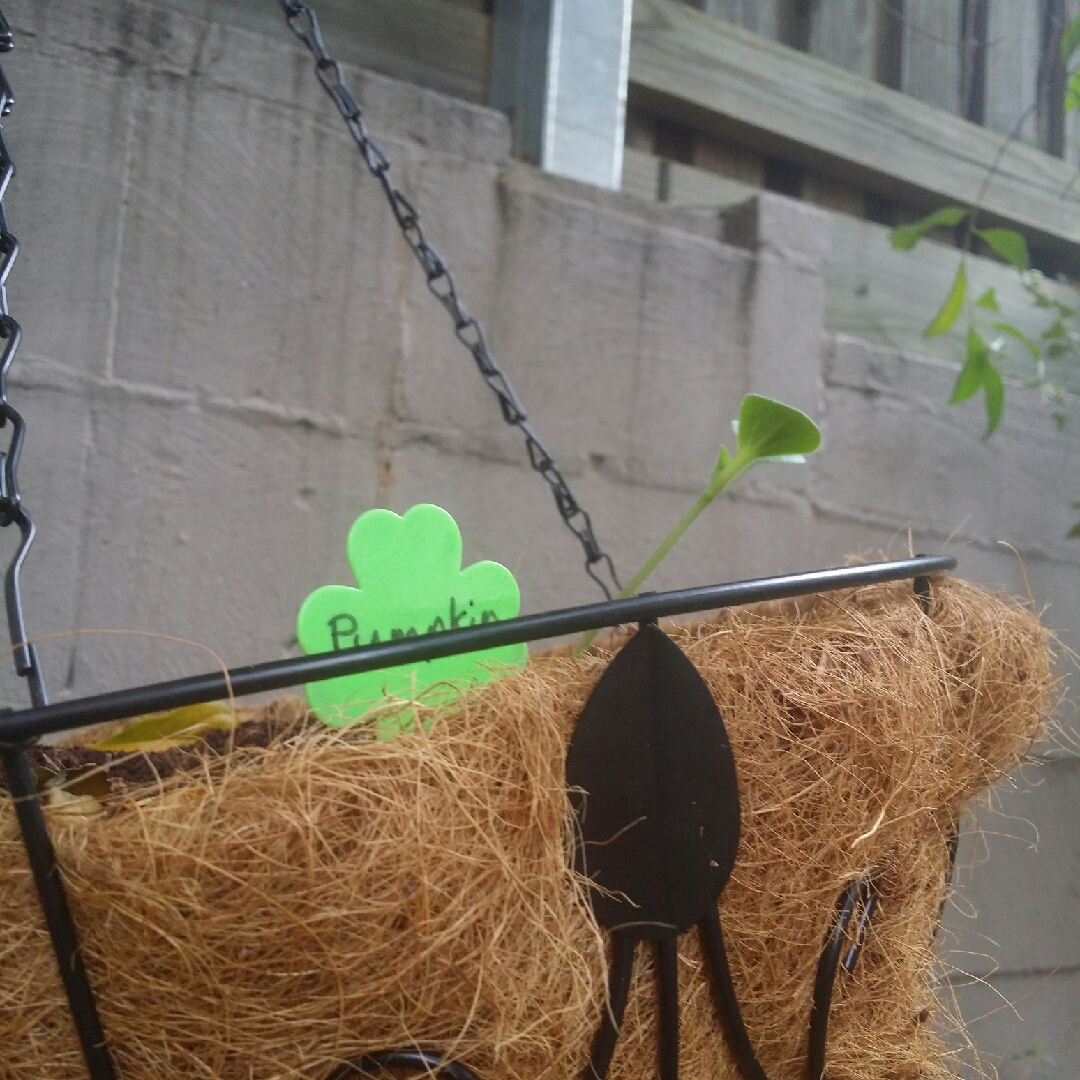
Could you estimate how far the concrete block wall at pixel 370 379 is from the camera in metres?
0.61

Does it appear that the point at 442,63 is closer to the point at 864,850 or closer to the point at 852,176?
the point at 852,176

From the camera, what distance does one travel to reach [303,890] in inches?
8.1

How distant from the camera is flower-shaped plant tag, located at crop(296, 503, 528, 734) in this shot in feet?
0.90

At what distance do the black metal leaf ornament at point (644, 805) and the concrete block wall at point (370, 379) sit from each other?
29cm

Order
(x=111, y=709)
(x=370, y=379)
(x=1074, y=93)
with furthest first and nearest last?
(x=1074, y=93)
(x=370, y=379)
(x=111, y=709)

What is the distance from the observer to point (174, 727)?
39cm

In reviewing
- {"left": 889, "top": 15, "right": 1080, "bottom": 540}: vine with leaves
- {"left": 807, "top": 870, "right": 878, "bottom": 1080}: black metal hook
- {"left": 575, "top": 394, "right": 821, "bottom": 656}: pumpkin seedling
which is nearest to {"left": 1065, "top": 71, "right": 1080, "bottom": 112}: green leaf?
{"left": 889, "top": 15, "right": 1080, "bottom": 540}: vine with leaves

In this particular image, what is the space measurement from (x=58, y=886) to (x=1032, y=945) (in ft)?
3.00

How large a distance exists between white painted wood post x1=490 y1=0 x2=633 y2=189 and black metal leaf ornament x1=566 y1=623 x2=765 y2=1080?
644mm

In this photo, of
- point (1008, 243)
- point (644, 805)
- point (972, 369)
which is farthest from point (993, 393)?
point (644, 805)

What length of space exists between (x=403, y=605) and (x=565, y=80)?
0.65m

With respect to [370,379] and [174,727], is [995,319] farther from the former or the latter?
[174,727]

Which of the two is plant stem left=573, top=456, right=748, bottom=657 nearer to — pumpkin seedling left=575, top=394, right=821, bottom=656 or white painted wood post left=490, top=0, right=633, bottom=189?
pumpkin seedling left=575, top=394, right=821, bottom=656

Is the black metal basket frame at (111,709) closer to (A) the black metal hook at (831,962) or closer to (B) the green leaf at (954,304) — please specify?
(A) the black metal hook at (831,962)
